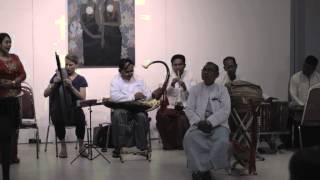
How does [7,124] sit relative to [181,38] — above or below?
below

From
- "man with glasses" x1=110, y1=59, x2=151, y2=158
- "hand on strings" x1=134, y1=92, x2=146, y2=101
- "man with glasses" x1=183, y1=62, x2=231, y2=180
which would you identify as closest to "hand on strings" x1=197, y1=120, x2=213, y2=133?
"man with glasses" x1=183, y1=62, x2=231, y2=180

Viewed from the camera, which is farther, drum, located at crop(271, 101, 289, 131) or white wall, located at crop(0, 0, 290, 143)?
white wall, located at crop(0, 0, 290, 143)

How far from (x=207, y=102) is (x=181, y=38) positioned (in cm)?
276

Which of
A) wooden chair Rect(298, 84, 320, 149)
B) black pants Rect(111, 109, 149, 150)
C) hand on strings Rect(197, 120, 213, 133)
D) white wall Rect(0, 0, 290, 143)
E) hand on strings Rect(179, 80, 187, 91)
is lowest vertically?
black pants Rect(111, 109, 149, 150)

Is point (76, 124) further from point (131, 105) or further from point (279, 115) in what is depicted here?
point (279, 115)

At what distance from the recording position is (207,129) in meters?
4.70

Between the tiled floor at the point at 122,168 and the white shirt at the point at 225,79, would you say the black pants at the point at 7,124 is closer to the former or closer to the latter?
the tiled floor at the point at 122,168

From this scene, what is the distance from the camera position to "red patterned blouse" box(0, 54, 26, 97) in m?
4.58

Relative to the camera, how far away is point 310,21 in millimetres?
7863

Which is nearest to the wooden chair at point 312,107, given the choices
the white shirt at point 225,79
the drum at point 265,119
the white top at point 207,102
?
the drum at point 265,119

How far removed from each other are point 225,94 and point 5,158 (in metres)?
2.21

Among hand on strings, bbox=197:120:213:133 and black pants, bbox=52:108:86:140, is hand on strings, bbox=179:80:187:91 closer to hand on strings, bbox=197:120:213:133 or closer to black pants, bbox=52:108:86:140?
black pants, bbox=52:108:86:140

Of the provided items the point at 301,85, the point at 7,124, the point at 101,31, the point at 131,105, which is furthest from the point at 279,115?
the point at 7,124

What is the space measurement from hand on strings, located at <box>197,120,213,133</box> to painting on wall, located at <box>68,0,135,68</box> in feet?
9.09
